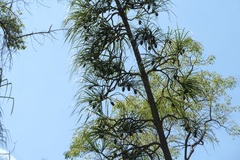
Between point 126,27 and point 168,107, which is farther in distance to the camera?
point 168,107

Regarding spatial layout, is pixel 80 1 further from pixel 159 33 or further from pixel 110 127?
pixel 110 127

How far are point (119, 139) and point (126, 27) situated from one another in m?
0.77

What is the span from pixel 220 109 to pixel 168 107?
320 cm

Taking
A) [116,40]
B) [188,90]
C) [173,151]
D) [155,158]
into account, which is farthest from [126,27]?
[173,151]

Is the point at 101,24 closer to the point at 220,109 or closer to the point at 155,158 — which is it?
the point at 155,158

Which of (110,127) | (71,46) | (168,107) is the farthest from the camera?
(168,107)

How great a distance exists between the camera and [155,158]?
2730mm

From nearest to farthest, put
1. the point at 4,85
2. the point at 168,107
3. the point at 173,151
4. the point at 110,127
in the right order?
the point at 4,85 → the point at 110,127 → the point at 168,107 → the point at 173,151

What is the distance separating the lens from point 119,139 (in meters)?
2.53

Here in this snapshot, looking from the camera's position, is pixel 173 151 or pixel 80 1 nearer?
pixel 80 1

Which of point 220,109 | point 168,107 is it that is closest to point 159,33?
point 168,107

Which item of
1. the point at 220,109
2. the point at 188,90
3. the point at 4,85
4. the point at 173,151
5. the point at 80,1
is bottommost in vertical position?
the point at 4,85

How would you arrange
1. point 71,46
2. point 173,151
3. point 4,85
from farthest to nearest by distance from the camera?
point 173,151 < point 71,46 < point 4,85

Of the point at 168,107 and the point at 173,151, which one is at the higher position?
the point at 173,151
